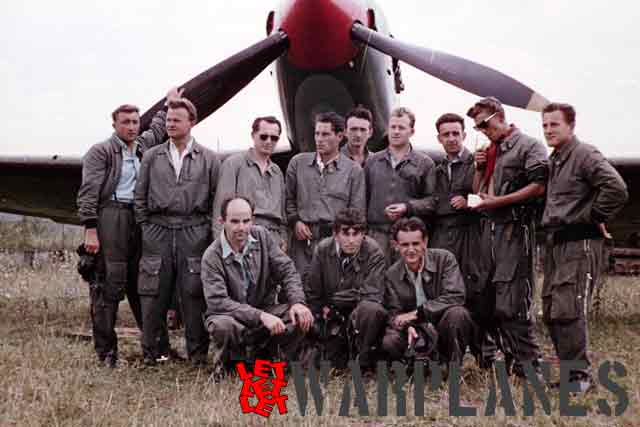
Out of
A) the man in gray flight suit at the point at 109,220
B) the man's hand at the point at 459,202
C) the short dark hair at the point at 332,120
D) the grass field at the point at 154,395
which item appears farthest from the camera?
the short dark hair at the point at 332,120

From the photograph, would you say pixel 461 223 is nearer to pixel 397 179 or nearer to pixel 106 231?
pixel 397 179

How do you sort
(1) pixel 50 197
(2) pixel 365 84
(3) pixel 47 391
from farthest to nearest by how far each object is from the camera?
(1) pixel 50 197
(2) pixel 365 84
(3) pixel 47 391

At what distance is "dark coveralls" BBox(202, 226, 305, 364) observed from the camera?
3.65 m

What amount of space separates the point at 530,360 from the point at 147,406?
2403 millimetres

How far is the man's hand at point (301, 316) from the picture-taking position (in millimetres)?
3684

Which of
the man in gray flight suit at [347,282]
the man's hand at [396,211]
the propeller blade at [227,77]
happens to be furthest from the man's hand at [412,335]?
the propeller blade at [227,77]

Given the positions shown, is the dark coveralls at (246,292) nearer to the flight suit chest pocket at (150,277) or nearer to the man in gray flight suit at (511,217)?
the flight suit chest pocket at (150,277)

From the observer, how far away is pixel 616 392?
305cm

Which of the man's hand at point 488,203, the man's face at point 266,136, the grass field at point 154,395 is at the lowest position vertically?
the grass field at point 154,395

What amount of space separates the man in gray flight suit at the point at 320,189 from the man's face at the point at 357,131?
182mm

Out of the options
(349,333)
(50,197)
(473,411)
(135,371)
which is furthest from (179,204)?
(50,197)

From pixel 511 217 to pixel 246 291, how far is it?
1.83 m

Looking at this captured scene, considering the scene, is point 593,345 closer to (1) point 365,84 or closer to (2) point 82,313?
(1) point 365,84

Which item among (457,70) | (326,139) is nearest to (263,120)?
(326,139)
